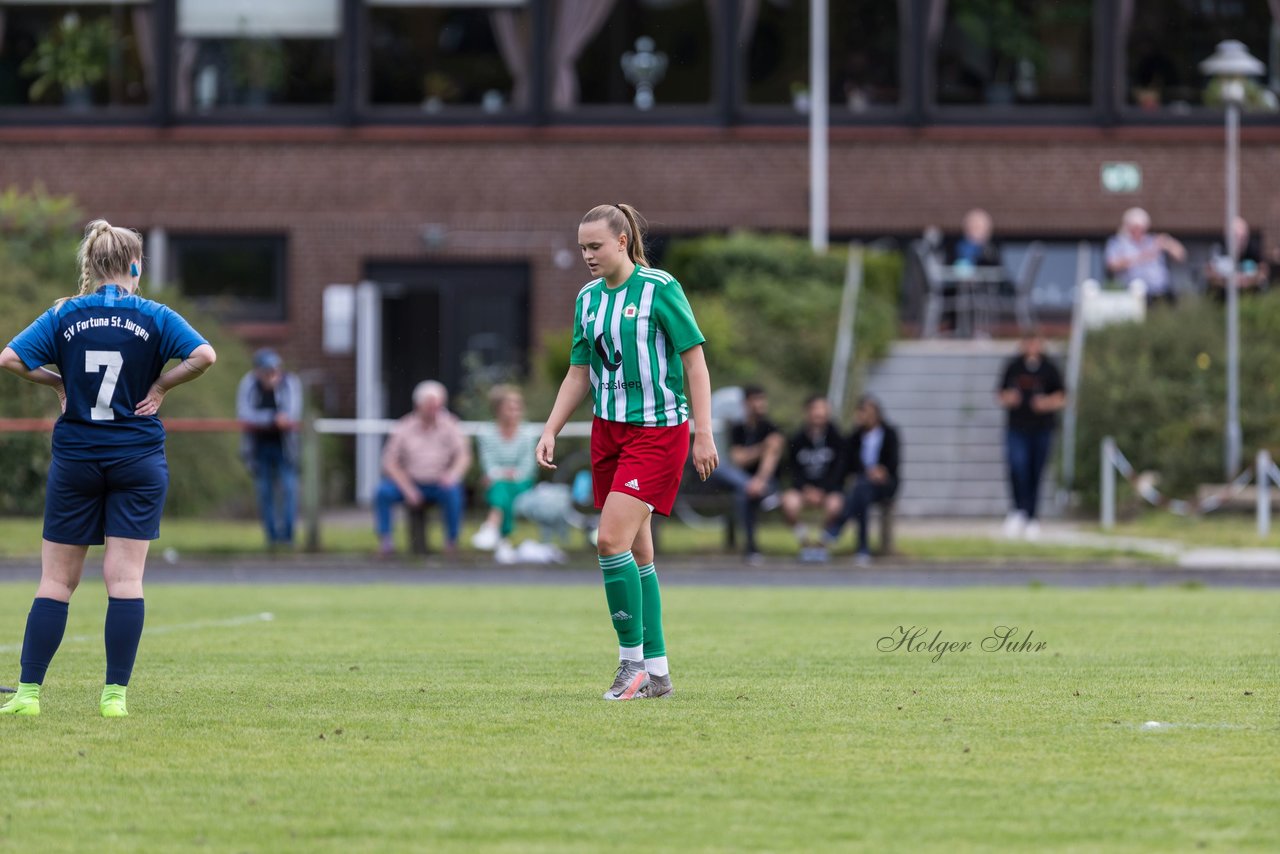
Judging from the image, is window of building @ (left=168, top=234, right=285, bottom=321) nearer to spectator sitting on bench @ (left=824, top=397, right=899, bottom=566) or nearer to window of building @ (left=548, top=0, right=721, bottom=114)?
window of building @ (left=548, top=0, right=721, bottom=114)

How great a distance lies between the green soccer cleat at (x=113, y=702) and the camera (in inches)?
297

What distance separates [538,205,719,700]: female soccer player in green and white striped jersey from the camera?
8.02 m

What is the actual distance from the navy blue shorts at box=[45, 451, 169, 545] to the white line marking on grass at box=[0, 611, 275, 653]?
Result: 2854 millimetres

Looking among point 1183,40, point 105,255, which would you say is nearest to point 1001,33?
point 1183,40

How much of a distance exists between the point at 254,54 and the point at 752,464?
1184 cm

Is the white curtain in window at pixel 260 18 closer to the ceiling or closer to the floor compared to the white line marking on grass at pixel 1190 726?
closer to the ceiling

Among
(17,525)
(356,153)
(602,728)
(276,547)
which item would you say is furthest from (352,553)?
(602,728)

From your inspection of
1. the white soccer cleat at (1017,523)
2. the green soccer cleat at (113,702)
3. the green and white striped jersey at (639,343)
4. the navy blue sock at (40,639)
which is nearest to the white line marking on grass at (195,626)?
the navy blue sock at (40,639)

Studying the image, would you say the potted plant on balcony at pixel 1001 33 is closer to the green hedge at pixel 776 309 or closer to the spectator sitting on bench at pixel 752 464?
the green hedge at pixel 776 309

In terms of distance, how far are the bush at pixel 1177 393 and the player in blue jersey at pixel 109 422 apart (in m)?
16.4

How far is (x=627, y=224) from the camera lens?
8094mm

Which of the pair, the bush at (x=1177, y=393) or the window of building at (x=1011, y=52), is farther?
the window of building at (x=1011, y=52)

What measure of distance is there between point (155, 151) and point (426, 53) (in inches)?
147

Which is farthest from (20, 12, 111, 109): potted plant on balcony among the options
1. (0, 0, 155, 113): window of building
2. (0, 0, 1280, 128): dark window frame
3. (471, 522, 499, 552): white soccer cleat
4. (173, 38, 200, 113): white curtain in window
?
(471, 522, 499, 552): white soccer cleat
